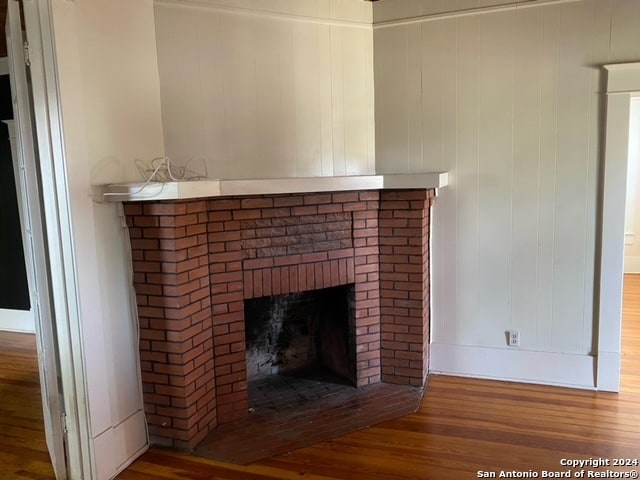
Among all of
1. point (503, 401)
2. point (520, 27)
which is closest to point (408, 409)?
point (503, 401)

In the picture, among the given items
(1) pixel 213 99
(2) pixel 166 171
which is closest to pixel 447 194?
(1) pixel 213 99

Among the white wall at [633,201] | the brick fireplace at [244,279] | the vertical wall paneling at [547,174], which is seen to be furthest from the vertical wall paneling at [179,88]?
the white wall at [633,201]

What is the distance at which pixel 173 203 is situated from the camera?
2371 millimetres

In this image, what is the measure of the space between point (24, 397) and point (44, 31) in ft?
8.25

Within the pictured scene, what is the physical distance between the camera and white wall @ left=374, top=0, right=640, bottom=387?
3002 millimetres

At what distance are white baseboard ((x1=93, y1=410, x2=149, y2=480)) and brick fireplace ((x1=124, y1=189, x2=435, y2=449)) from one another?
6cm

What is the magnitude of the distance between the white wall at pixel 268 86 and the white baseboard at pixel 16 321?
301 cm

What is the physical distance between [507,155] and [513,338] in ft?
4.01

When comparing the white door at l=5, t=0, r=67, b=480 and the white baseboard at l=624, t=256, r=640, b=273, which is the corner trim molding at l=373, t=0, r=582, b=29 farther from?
the white baseboard at l=624, t=256, r=640, b=273

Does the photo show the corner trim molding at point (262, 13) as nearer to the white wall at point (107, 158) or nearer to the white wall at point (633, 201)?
the white wall at point (107, 158)

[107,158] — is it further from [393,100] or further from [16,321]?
[16,321]

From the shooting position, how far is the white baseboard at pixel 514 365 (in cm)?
320

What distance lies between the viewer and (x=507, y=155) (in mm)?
3170

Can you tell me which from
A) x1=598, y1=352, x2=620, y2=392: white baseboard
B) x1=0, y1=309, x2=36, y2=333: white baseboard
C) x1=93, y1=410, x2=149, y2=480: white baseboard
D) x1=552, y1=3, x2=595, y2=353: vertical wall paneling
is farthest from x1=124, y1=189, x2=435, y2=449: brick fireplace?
x1=0, y1=309, x2=36, y2=333: white baseboard
